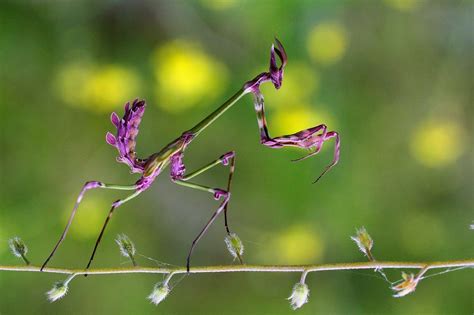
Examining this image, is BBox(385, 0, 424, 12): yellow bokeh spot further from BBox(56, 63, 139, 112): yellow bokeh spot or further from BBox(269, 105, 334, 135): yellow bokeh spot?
BBox(56, 63, 139, 112): yellow bokeh spot

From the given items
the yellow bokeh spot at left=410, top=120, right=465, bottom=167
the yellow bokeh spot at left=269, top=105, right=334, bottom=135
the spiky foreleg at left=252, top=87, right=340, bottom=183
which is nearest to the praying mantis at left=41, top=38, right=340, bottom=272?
the spiky foreleg at left=252, top=87, right=340, bottom=183

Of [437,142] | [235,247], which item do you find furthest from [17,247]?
[437,142]

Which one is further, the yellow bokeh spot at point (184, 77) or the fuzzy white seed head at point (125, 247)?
the yellow bokeh spot at point (184, 77)

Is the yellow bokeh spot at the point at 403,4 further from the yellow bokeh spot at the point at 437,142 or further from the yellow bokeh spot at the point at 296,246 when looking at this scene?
the yellow bokeh spot at the point at 296,246

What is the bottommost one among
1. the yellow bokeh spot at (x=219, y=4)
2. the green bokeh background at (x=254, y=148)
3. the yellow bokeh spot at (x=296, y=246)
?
the yellow bokeh spot at (x=296, y=246)

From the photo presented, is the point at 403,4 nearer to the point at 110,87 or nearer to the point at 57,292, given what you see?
the point at 110,87

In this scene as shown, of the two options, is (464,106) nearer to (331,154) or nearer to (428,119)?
(428,119)

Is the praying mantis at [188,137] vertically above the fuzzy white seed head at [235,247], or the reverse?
the praying mantis at [188,137]

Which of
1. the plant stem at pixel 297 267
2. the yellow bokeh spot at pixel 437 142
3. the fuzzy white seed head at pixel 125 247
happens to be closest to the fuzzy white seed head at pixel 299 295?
the plant stem at pixel 297 267
